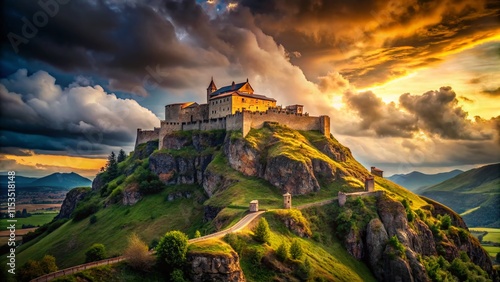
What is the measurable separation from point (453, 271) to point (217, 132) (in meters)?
80.4

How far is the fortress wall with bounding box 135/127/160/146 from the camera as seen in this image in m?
169

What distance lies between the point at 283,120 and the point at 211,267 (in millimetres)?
76739

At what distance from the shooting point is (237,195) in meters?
101

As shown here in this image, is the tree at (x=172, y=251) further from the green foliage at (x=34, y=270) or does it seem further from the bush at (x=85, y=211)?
the bush at (x=85, y=211)

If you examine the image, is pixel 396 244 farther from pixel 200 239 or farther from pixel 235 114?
pixel 235 114

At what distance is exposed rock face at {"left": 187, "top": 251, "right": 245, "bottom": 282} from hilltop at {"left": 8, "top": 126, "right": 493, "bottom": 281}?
0.47 metres

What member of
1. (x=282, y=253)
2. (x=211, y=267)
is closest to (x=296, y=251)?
(x=282, y=253)

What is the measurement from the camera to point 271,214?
8575 centimetres

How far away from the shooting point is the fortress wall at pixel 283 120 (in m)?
123

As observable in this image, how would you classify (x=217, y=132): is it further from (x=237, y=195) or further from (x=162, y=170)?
(x=237, y=195)

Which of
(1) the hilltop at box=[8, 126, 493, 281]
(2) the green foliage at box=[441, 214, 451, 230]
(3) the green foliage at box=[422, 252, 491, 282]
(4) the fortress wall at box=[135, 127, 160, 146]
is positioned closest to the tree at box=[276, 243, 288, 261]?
(1) the hilltop at box=[8, 126, 493, 281]

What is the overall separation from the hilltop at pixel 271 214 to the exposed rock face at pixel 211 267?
47 centimetres

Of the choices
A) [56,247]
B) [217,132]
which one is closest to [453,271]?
[217,132]

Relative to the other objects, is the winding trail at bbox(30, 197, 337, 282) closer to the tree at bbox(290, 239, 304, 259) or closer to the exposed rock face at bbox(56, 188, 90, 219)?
the tree at bbox(290, 239, 304, 259)
